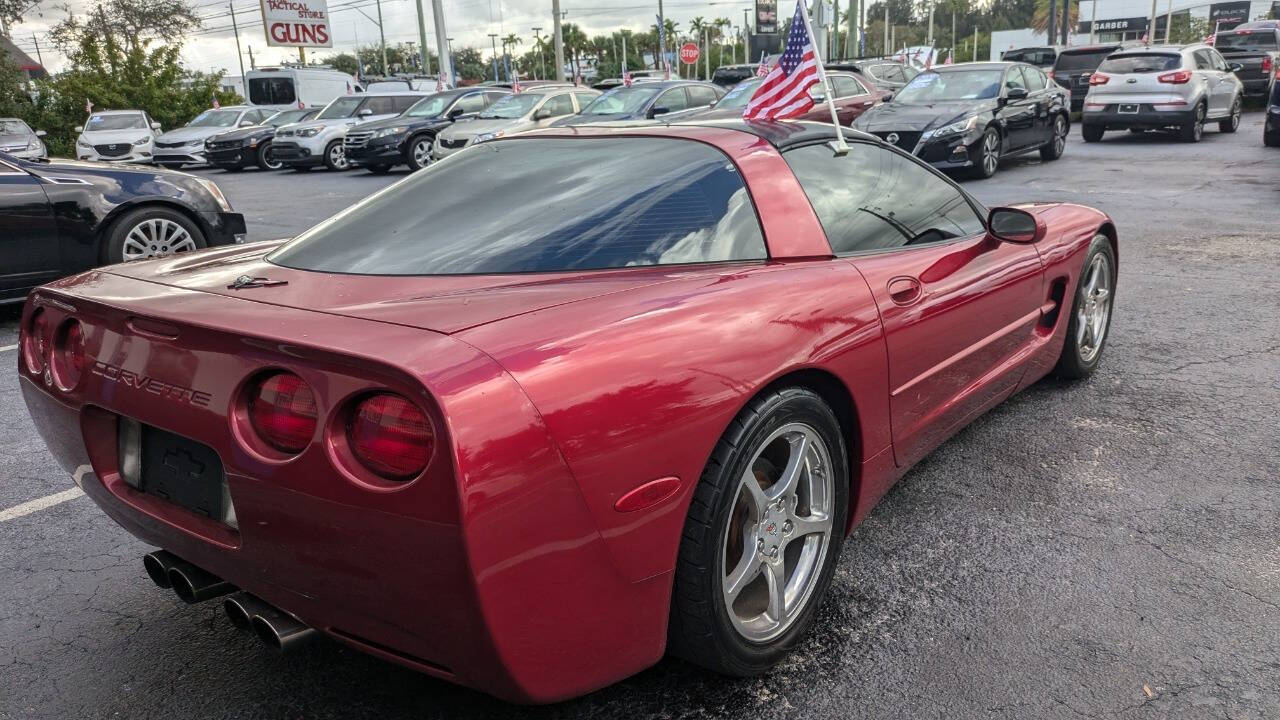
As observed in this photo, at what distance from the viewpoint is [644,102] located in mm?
16156

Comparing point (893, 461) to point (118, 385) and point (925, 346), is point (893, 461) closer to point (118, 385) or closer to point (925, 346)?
point (925, 346)

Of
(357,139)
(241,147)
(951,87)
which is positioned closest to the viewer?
(951,87)

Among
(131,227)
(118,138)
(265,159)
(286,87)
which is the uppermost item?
(286,87)

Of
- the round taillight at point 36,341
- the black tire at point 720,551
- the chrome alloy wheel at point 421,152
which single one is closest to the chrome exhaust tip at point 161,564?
the round taillight at point 36,341

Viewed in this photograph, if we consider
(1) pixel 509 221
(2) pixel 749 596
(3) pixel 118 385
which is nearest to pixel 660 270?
(1) pixel 509 221

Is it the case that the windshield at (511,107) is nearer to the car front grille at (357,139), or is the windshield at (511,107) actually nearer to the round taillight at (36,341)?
the car front grille at (357,139)

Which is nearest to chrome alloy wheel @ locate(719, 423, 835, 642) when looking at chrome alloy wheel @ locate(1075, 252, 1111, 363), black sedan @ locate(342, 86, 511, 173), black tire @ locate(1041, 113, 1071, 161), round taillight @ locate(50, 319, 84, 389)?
round taillight @ locate(50, 319, 84, 389)

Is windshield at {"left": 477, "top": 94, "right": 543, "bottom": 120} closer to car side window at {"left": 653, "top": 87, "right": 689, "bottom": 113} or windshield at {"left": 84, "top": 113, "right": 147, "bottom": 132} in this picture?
car side window at {"left": 653, "top": 87, "right": 689, "bottom": 113}

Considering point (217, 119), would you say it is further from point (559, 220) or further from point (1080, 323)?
point (559, 220)

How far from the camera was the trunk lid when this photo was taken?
2.00m

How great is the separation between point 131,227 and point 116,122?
20126 mm

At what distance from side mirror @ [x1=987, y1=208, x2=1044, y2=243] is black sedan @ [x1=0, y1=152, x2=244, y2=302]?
18.2 feet

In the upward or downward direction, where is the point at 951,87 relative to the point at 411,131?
upward

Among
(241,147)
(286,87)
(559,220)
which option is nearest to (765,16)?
(286,87)
